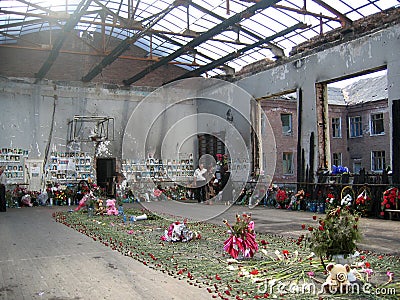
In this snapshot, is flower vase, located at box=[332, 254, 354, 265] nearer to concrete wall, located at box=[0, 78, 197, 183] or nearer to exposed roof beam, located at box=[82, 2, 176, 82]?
exposed roof beam, located at box=[82, 2, 176, 82]

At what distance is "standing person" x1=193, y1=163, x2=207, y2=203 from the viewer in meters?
17.8

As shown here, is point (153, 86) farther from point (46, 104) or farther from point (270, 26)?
point (270, 26)

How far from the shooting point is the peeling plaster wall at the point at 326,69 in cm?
1160

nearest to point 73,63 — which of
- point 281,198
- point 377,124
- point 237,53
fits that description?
point 237,53

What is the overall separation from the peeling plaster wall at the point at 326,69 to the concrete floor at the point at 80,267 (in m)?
4.53

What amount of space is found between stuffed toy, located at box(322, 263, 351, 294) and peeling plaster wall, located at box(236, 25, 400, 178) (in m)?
8.41

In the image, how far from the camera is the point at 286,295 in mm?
4289

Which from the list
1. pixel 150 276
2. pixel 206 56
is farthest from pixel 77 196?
pixel 150 276

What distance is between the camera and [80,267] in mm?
5812

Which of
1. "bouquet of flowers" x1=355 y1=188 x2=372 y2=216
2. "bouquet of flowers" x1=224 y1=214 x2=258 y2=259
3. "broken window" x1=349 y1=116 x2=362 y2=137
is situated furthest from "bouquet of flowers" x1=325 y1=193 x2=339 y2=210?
"broken window" x1=349 y1=116 x2=362 y2=137

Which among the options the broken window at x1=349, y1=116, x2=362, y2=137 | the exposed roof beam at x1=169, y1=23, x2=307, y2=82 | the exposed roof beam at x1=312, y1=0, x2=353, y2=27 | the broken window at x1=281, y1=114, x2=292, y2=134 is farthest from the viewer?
the broken window at x1=349, y1=116, x2=362, y2=137

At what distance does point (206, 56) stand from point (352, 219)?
15172 millimetres

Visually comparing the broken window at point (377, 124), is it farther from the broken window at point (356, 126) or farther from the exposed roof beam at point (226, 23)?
the exposed roof beam at point (226, 23)

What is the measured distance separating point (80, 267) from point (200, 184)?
41.6 feet
